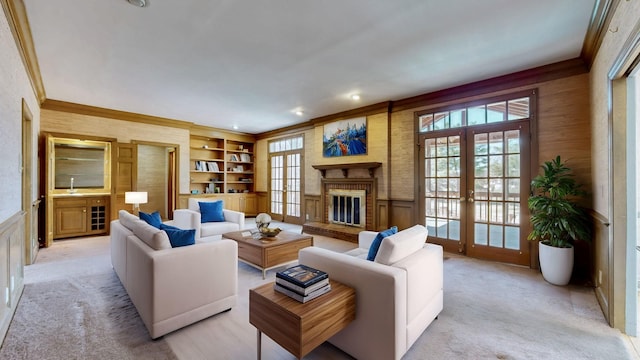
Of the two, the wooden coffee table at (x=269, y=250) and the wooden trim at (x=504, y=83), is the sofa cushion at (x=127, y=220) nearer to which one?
the wooden coffee table at (x=269, y=250)

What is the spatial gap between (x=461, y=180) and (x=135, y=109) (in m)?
6.63

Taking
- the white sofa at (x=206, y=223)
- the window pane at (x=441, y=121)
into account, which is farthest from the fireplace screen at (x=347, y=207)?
the white sofa at (x=206, y=223)

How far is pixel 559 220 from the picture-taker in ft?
10.4

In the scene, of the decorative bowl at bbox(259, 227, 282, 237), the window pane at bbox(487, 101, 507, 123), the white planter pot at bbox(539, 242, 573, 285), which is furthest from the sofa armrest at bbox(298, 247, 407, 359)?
the window pane at bbox(487, 101, 507, 123)

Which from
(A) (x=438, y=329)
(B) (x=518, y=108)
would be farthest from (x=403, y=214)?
(A) (x=438, y=329)

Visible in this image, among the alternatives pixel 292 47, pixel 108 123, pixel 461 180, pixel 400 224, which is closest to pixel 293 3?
pixel 292 47

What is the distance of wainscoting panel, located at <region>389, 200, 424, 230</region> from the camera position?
500 cm

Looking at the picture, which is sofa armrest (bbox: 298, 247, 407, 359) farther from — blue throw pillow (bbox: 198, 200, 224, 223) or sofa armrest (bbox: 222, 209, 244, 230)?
blue throw pillow (bbox: 198, 200, 224, 223)

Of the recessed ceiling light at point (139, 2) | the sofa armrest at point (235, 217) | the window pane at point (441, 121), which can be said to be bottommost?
the sofa armrest at point (235, 217)

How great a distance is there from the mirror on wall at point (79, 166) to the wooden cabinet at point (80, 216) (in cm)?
36

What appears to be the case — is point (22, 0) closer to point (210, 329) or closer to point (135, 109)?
point (210, 329)

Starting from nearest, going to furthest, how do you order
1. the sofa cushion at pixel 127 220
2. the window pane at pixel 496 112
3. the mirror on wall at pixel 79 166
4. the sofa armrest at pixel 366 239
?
the sofa cushion at pixel 127 220
the sofa armrest at pixel 366 239
the window pane at pixel 496 112
the mirror on wall at pixel 79 166

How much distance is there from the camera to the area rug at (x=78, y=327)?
1950 mm

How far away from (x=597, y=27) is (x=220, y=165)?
26.4ft
